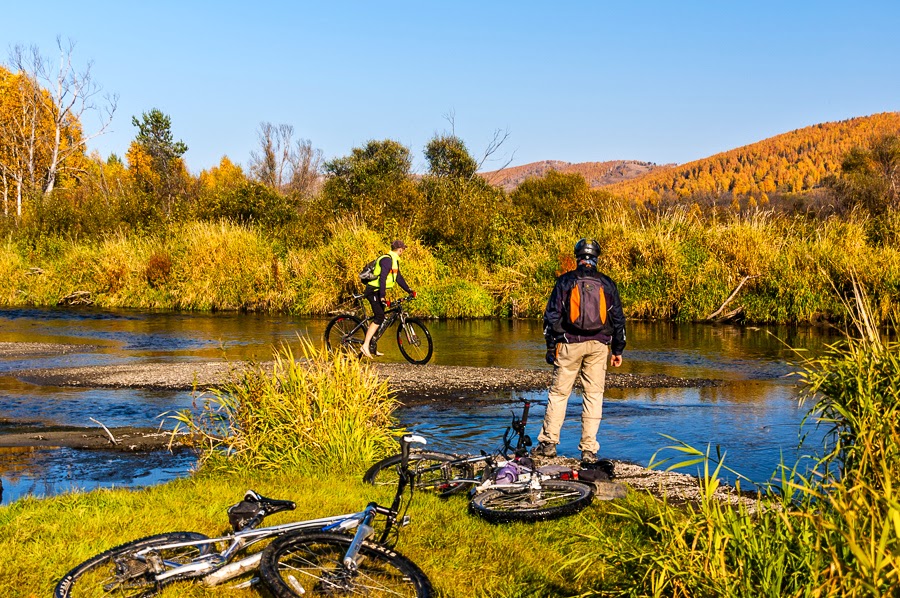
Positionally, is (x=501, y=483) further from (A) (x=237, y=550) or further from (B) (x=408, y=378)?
(B) (x=408, y=378)

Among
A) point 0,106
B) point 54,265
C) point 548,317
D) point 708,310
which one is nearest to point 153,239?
point 54,265

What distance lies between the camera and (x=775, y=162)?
495ft

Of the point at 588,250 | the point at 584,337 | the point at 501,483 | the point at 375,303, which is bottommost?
the point at 501,483

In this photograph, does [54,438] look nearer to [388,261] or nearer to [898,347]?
[388,261]

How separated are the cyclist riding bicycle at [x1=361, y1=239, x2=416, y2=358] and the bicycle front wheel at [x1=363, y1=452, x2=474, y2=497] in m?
8.72

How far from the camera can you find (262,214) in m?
40.6

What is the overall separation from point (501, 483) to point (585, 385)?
2.27 m

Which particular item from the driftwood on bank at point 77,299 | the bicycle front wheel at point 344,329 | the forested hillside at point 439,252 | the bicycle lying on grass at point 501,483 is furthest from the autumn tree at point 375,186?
the bicycle lying on grass at point 501,483

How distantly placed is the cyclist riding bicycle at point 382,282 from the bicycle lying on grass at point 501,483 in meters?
8.80

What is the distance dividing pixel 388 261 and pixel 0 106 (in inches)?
2558

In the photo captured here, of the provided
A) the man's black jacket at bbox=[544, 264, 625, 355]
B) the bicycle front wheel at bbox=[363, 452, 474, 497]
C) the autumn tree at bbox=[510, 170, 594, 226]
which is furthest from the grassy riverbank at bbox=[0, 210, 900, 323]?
the bicycle front wheel at bbox=[363, 452, 474, 497]

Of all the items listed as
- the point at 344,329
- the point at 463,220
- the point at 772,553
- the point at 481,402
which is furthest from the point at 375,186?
the point at 772,553

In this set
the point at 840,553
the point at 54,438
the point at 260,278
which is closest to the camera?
the point at 840,553

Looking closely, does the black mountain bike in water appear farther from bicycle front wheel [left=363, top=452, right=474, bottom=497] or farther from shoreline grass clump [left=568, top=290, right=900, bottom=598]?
shoreline grass clump [left=568, top=290, right=900, bottom=598]
